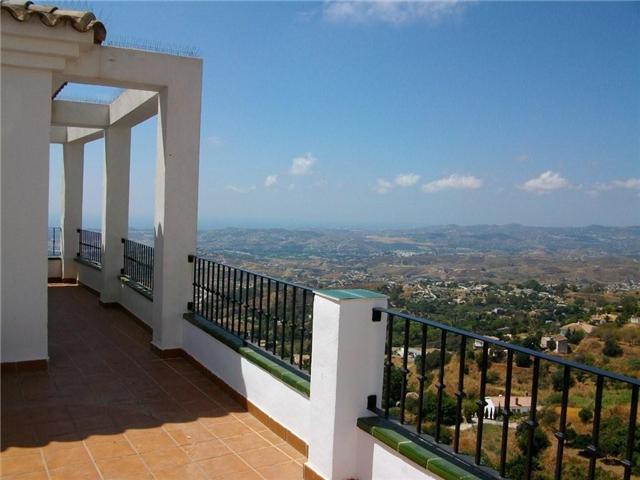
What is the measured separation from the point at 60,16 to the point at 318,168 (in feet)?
183

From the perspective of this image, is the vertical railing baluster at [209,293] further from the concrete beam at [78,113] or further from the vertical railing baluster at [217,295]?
the concrete beam at [78,113]

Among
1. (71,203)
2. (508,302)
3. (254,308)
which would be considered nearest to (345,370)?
(254,308)

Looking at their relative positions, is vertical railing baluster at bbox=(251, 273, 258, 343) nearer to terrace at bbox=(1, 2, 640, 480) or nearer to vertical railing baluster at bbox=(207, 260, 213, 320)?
terrace at bbox=(1, 2, 640, 480)

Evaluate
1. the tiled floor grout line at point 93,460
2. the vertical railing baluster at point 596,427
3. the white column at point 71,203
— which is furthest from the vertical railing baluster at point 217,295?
the white column at point 71,203

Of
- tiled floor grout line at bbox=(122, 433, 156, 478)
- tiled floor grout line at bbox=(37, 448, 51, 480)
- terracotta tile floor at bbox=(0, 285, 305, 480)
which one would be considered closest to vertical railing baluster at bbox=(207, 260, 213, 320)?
terracotta tile floor at bbox=(0, 285, 305, 480)

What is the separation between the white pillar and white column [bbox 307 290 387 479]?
11.2 ft

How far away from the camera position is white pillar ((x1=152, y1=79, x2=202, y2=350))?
20.1 ft

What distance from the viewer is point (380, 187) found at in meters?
63.5

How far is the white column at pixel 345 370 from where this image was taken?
124 inches

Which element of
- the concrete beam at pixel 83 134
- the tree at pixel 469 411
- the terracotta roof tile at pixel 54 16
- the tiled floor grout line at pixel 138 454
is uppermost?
the terracotta roof tile at pixel 54 16

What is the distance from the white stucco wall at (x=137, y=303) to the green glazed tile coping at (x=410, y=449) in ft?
17.1

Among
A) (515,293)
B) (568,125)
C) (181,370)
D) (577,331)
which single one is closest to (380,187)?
(568,125)

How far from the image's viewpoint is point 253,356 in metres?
4.60

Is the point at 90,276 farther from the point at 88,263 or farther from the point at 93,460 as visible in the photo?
the point at 93,460
